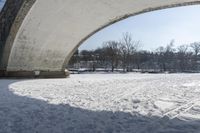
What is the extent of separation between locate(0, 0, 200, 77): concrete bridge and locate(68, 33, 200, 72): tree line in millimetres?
23381

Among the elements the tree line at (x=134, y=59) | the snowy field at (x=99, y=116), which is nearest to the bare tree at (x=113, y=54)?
the tree line at (x=134, y=59)

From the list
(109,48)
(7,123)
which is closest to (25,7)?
(7,123)

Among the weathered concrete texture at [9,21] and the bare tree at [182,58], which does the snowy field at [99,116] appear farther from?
the bare tree at [182,58]

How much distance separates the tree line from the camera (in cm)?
4972

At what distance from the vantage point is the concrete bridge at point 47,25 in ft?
52.1

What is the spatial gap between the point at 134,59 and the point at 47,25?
36.5m

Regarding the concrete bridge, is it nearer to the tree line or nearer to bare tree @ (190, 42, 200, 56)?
the tree line

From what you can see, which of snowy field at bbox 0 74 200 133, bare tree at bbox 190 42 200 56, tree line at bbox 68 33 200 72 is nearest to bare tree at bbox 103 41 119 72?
tree line at bbox 68 33 200 72

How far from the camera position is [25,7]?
1532 centimetres

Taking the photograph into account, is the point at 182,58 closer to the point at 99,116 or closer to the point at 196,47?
the point at 196,47

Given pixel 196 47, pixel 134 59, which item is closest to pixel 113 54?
pixel 134 59

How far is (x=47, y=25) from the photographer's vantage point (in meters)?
17.8

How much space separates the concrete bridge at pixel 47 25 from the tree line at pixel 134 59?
76.7ft

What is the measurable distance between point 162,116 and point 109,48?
146ft
